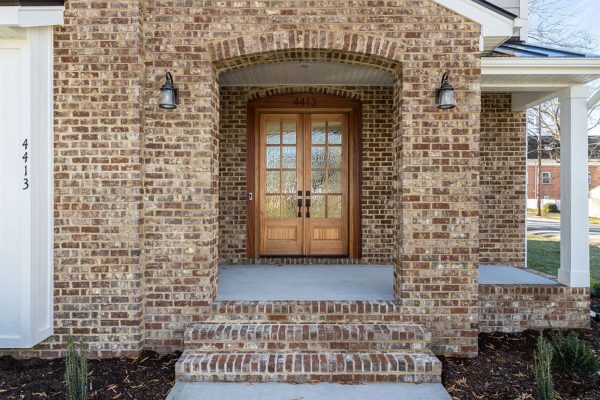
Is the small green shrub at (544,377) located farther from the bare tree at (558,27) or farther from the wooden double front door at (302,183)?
the bare tree at (558,27)

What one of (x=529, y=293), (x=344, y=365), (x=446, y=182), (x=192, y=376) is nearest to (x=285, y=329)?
(x=344, y=365)

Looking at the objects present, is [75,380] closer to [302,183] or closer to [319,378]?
[319,378]

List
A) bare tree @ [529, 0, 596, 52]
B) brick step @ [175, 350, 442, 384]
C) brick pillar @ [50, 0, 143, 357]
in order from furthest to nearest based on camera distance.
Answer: bare tree @ [529, 0, 596, 52]
brick pillar @ [50, 0, 143, 357]
brick step @ [175, 350, 442, 384]

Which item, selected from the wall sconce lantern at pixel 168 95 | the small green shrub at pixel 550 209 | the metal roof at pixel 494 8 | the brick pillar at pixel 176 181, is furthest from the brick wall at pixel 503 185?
the small green shrub at pixel 550 209

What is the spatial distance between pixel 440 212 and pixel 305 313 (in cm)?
166

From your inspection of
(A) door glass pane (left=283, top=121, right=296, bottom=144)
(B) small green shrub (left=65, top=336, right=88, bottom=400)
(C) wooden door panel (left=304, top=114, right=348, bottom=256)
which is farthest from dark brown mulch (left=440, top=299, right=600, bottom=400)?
(A) door glass pane (left=283, top=121, right=296, bottom=144)

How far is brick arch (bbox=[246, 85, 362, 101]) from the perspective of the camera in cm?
603

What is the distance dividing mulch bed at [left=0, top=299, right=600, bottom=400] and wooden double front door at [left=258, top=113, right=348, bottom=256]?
105 inches

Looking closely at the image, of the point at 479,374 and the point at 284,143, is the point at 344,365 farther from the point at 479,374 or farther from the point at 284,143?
the point at 284,143

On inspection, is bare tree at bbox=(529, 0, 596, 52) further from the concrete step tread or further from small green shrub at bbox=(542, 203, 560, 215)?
small green shrub at bbox=(542, 203, 560, 215)

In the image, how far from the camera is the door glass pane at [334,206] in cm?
621

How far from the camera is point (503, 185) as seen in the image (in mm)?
6031

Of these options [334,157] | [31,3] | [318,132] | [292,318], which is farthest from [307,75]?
[292,318]

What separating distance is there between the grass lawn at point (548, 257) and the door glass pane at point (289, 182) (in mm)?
5445
